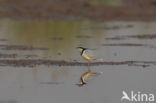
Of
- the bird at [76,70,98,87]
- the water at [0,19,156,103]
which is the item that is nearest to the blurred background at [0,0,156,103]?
the water at [0,19,156,103]

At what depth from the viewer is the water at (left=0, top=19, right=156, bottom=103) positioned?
35.6 ft

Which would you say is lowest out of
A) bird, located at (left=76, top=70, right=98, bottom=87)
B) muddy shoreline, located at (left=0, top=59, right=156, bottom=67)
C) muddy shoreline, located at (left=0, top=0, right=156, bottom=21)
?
bird, located at (left=76, top=70, right=98, bottom=87)

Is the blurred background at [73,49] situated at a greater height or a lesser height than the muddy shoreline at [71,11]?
lesser

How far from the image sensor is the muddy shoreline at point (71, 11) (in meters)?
22.2

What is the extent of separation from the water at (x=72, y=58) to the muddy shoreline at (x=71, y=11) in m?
1.11

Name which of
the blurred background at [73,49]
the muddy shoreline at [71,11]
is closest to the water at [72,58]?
the blurred background at [73,49]

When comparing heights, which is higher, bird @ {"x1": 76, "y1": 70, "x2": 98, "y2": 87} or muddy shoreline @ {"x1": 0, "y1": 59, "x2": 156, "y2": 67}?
muddy shoreline @ {"x1": 0, "y1": 59, "x2": 156, "y2": 67}

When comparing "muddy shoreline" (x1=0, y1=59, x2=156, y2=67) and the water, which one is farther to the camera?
"muddy shoreline" (x1=0, y1=59, x2=156, y2=67)

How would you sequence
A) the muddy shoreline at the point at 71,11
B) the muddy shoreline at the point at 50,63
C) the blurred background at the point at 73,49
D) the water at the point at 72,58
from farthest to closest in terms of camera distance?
1. the muddy shoreline at the point at 71,11
2. the muddy shoreline at the point at 50,63
3. the blurred background at the point at 73,49
4. the water at the point at 72,58

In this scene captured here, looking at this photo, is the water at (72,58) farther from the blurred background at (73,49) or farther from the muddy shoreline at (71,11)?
the muddy shoreline at (71,11)

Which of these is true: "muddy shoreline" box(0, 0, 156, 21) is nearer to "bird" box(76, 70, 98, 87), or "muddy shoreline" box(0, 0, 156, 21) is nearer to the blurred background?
the blurred background

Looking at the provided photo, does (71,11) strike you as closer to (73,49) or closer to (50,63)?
(73,49)

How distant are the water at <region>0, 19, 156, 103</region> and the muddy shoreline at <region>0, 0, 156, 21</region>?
3.65ft

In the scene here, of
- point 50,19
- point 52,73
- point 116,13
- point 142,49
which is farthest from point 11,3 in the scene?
point 52,73
